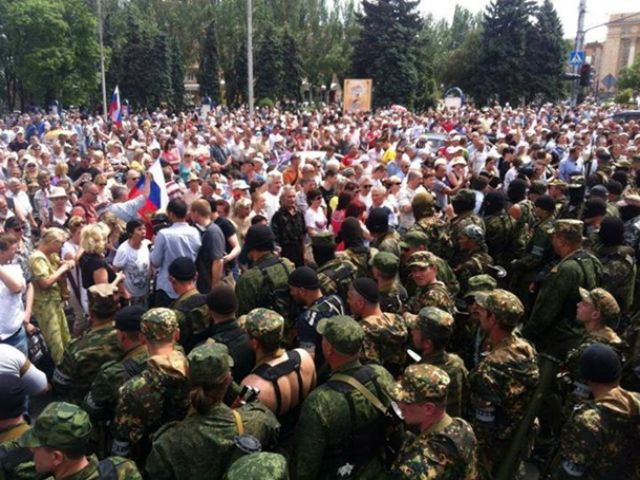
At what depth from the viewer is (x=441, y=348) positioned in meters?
4.25

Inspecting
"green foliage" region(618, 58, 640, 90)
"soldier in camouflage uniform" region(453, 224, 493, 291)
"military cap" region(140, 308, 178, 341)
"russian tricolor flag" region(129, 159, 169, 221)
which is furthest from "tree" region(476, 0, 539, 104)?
"military cap" region(140, 308, 178, 341)

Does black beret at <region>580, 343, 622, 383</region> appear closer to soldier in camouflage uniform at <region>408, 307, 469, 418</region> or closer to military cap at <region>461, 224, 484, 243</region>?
soldier in camouflage uniform at <region>408, 307, 469, 418</region>

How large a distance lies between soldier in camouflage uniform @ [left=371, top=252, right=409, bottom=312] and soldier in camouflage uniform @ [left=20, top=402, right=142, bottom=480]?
2981mm

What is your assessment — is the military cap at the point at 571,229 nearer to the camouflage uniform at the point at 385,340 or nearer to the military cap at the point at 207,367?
the camouflage uniform at the point at 385,340

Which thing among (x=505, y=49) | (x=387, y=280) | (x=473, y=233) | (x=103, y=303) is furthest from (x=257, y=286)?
(x=505, y=49)

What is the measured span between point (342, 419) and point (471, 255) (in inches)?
150

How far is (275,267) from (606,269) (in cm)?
344

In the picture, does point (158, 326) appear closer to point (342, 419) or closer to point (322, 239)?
point (342, 419)

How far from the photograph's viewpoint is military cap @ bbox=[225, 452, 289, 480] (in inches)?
97.8

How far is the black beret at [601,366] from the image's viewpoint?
3646 mm

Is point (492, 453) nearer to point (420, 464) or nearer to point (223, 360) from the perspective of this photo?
point (420, 464)

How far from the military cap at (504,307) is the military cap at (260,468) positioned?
7.67ft

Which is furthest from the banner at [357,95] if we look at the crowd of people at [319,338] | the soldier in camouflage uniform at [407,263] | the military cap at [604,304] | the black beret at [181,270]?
the military cap at [604,304]

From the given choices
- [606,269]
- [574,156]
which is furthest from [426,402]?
[574,156]
